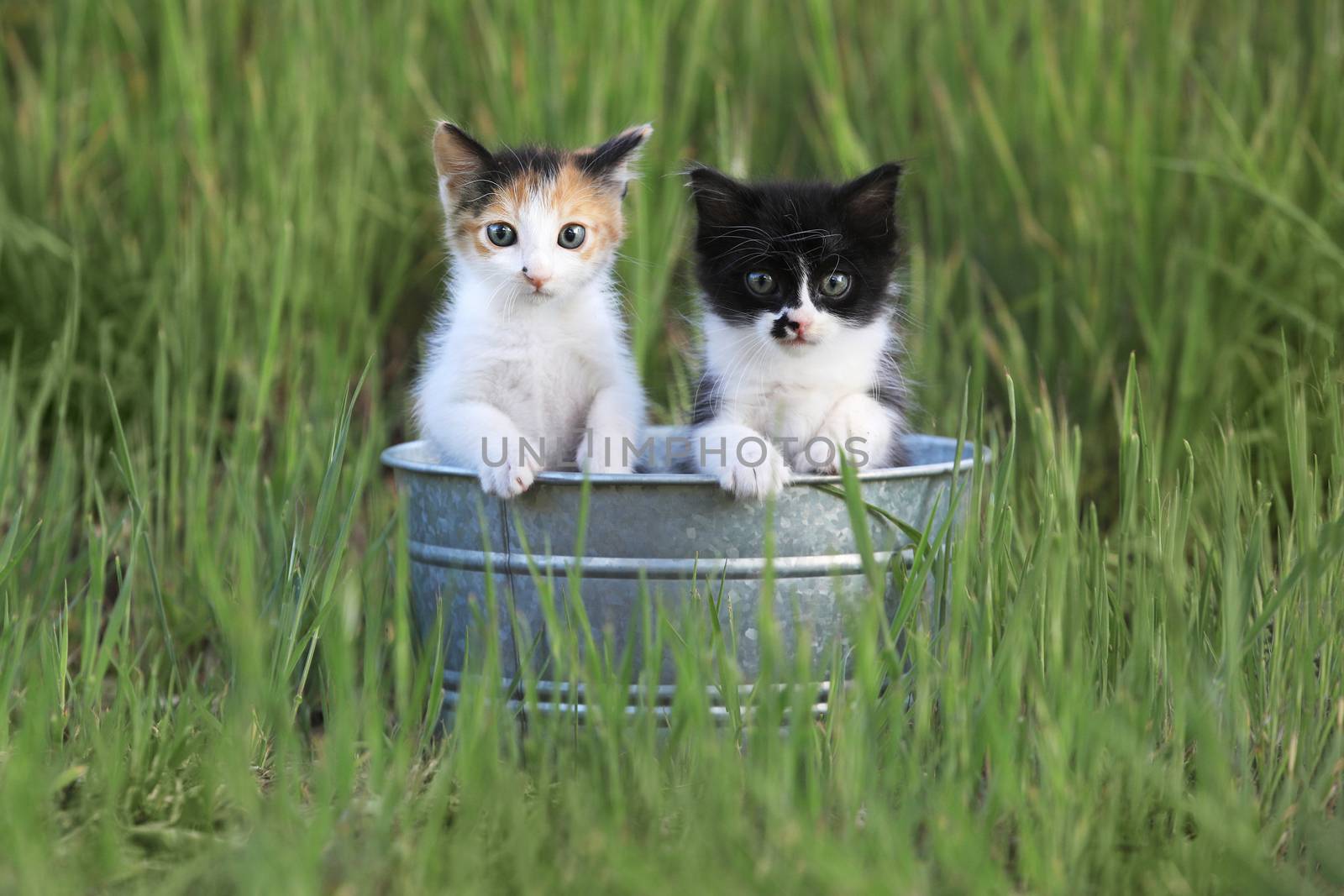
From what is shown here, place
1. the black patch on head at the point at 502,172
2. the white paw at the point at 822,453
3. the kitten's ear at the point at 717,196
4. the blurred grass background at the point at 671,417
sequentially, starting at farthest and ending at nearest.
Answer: the black patch on head at the point at 502,172, the kitten's ear at the point at 717,196, the white paw at the point at 822,453, the blurred grass background at the point at 671,417

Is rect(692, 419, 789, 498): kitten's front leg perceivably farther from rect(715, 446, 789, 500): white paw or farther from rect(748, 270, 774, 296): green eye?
rect(748, 270, 774, 296): green eye

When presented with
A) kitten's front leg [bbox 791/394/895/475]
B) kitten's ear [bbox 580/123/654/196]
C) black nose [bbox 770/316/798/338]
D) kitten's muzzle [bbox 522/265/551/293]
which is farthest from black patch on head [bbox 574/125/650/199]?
kitten's front leg [bbox 791/394/895/475]

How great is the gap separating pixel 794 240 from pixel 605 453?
0.47 meters

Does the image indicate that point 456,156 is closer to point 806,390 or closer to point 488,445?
point 488,445

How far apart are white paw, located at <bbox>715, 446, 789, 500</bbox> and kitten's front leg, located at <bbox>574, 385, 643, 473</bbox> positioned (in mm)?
263

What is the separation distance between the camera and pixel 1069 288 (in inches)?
127

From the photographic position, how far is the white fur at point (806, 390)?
6.89 feet

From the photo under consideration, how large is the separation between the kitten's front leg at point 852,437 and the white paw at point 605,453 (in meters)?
0.29

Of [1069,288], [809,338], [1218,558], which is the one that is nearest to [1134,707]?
[1218,558]

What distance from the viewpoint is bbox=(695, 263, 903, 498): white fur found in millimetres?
2102

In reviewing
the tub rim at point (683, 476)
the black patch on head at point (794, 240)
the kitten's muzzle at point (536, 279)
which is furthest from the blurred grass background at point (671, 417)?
the kitten's muzzle at point (536, 279)

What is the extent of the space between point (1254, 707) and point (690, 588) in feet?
2.68

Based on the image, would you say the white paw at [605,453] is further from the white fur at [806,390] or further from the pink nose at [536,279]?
the pink nose at [536,279]

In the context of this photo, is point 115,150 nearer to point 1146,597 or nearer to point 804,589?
point 804,589
